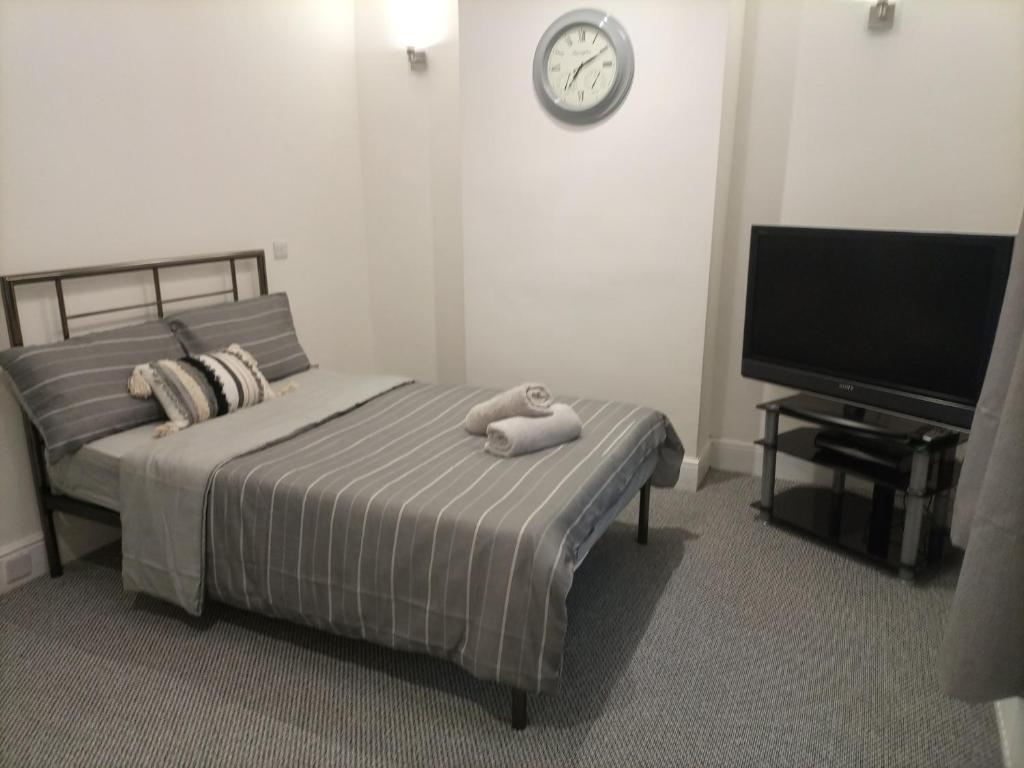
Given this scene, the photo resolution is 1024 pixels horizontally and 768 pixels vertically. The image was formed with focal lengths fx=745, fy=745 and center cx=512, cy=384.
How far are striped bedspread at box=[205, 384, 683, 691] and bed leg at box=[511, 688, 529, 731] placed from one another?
91 mm

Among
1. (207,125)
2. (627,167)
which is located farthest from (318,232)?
(627,167)

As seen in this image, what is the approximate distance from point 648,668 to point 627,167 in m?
2.11

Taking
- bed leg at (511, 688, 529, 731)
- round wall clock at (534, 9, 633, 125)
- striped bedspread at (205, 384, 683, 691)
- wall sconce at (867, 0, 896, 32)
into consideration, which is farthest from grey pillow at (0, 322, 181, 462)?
wall sconce at (867, 0, 896, 32)

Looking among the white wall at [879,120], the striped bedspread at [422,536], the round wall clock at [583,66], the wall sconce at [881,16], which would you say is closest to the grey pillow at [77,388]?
the striped bedspread at [422,536]

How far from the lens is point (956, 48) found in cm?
291

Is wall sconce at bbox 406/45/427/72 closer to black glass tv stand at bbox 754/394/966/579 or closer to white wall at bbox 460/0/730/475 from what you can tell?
white wall at bbox 460/0/730/475

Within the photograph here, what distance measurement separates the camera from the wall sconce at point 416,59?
12.5ft

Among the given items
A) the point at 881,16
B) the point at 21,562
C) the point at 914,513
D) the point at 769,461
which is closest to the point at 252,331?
the point at 21,562

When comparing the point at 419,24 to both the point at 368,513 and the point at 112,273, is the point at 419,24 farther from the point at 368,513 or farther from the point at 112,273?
the point at 368,513

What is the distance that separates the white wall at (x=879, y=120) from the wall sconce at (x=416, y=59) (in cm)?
160

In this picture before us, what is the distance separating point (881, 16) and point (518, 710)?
2935mm

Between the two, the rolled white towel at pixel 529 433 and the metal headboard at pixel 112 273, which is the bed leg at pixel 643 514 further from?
the metal headboard at pixel 112 273

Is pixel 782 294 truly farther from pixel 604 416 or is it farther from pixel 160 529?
pixel 160 529

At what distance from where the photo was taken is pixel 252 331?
3205 mm
